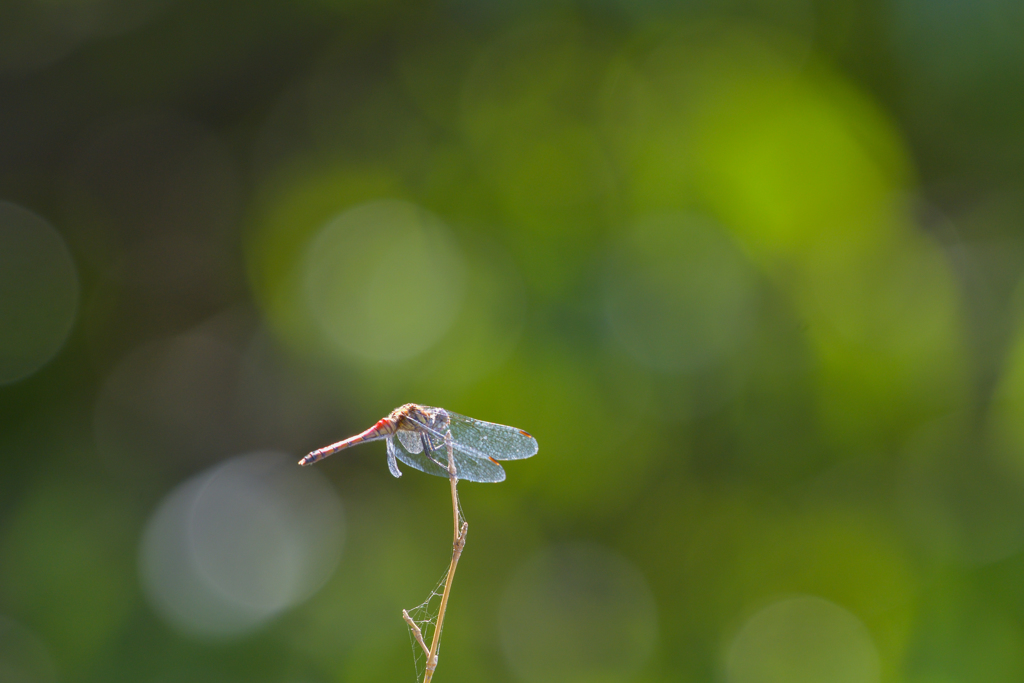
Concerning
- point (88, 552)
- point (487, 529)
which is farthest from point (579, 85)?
point (88, 552)

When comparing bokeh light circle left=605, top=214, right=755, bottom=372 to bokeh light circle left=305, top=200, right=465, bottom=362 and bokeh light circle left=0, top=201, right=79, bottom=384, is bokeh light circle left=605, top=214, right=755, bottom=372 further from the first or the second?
bokeh light circle left=0, top=201, right=79, bottom=384

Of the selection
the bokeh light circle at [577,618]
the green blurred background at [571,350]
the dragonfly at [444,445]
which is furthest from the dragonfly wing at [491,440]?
the bokeh light circle at [577,618]

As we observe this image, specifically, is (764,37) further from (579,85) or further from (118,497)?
(118,497)

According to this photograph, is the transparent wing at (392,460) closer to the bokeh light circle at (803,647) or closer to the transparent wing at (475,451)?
the transparent wing at (475,451)

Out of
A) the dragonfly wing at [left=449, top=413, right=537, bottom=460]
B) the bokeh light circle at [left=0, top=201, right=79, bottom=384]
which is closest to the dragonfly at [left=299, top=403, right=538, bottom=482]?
the dragonfly wing at [left=449, top=413, right=537, bottom=460]

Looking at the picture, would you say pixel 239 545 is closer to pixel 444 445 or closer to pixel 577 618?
pixel 577 618

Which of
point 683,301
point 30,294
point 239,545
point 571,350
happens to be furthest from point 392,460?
point 30,294
